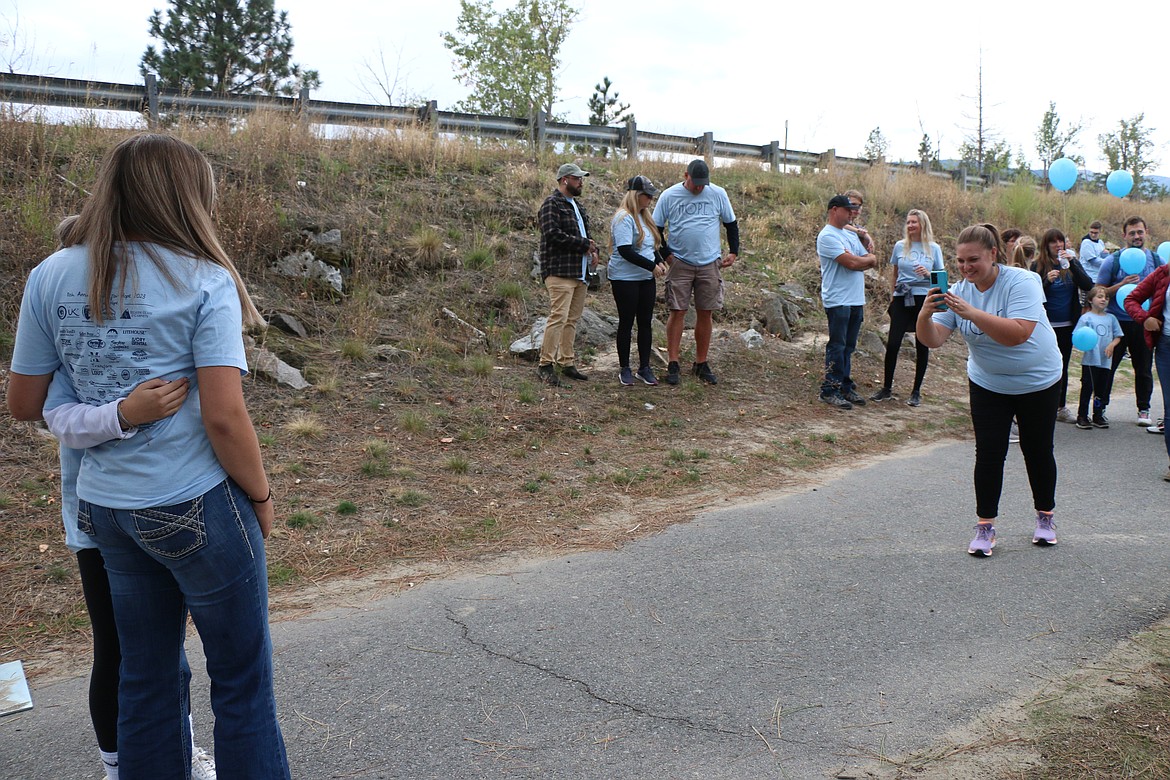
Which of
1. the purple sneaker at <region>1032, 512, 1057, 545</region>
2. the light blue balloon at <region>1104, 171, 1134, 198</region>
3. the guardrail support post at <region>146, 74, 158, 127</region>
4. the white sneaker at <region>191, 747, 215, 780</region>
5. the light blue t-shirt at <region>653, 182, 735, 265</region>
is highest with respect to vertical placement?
the guardrail support post at <region>146, 74, 158, 127</region>

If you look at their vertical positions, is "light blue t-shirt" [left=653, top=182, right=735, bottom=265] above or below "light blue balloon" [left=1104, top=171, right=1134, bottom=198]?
below

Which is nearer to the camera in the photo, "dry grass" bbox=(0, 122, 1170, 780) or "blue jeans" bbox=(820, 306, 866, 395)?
"dry grass" bbox=(0, 122, 1170, 780)

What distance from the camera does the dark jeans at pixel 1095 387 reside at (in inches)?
374

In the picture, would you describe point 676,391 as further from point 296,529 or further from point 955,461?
point 296,529

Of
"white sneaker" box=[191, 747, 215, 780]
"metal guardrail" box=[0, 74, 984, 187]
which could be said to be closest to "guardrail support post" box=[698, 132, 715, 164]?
"metal guardrail" box=[0, 74, 984, 187]

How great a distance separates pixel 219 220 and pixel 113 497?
8.27 meters

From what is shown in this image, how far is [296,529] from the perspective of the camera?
5.48 m

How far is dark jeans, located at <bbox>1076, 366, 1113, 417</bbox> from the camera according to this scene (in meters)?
9.51

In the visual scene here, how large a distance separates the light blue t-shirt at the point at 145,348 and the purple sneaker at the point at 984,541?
450 centimetres

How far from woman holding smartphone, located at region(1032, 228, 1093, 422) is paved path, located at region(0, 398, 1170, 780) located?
3.88m

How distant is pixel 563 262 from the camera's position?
9.02 m

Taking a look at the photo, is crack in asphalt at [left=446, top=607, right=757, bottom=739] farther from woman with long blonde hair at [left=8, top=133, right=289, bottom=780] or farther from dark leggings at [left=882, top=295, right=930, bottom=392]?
dark leggings at [left=882, top=295, right=930, bottom=392]

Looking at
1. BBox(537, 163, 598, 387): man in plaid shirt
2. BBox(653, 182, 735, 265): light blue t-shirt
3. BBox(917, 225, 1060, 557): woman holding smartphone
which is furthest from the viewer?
BBox(653, 182, 735, 265): light blue t-shirt

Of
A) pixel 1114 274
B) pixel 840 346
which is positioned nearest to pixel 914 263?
pixel 840 346
